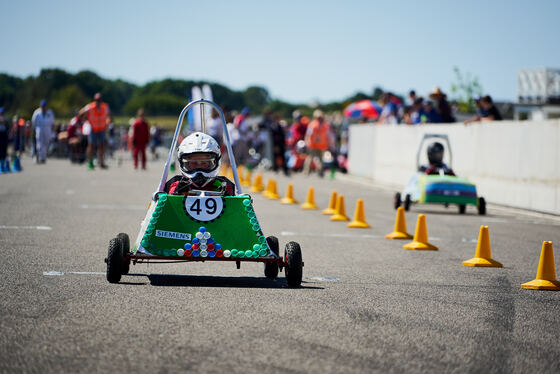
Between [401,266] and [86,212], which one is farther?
[86,212]

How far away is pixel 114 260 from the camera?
808cm

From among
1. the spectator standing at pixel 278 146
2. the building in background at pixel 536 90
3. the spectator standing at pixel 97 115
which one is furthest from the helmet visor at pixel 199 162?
the building in background at pixel 536 90

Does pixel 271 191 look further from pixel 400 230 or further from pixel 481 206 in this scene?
pixel 400 230

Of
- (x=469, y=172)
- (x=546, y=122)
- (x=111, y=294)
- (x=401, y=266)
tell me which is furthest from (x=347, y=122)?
(x=111, y=294)

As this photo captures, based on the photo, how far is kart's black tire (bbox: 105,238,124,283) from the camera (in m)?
8.08

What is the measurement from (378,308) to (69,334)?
2.45 meters

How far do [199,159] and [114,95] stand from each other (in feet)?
511

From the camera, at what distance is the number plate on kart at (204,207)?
845cm

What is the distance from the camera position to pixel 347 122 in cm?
4550

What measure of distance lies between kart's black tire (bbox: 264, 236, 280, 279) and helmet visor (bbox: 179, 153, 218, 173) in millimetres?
899

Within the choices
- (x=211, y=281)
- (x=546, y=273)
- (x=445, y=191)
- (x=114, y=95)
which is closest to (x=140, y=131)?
(x=445, y=191)

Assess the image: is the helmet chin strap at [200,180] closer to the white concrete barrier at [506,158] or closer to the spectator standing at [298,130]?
the white concrete barrier at [506,158]

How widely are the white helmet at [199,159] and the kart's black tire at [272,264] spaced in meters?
0.86

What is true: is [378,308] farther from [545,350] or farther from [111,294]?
[111,294]
